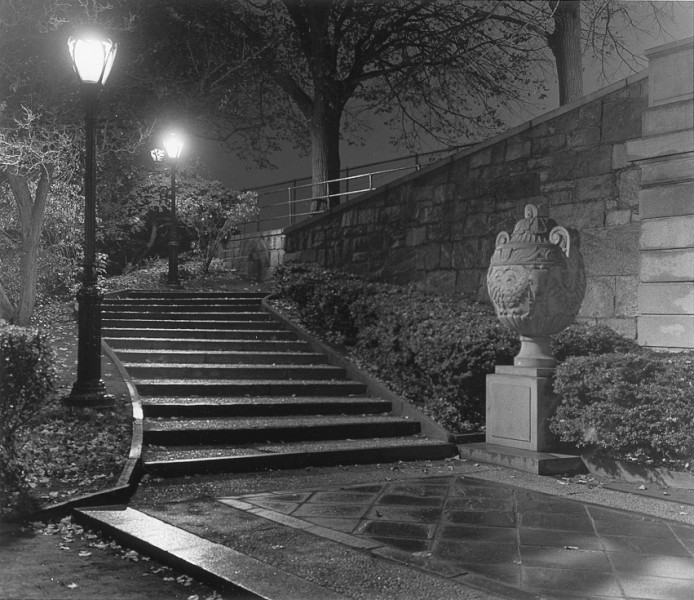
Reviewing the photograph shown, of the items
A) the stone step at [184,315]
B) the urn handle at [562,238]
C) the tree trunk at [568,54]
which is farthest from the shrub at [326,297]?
the tree trunk at [568,54]

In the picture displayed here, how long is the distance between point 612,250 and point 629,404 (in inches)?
144

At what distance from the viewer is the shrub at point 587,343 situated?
8906 millimetres

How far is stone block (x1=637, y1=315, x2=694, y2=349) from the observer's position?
917cm

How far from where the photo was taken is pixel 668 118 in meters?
9.45

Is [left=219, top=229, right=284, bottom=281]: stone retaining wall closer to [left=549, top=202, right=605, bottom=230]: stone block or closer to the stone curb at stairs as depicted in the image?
→ [left=549, top=202, right=605, bottom=230]: stone block

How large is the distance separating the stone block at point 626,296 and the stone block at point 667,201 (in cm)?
82

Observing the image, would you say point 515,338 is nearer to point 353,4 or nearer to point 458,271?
point 458,271

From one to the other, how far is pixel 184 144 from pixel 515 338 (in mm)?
9725

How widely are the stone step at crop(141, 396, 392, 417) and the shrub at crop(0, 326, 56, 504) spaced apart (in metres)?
2.44

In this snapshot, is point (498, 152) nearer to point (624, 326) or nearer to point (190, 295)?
point (624, 326)

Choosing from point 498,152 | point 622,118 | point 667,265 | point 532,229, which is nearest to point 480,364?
point 532,229

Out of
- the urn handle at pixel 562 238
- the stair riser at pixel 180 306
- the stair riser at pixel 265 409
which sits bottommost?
the stair riser at pixel 265 409

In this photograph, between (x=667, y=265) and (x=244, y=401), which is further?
(x=667, y=265)

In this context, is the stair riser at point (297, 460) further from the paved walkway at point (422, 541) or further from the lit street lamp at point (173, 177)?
the lit street lamp at point (173, 177)
